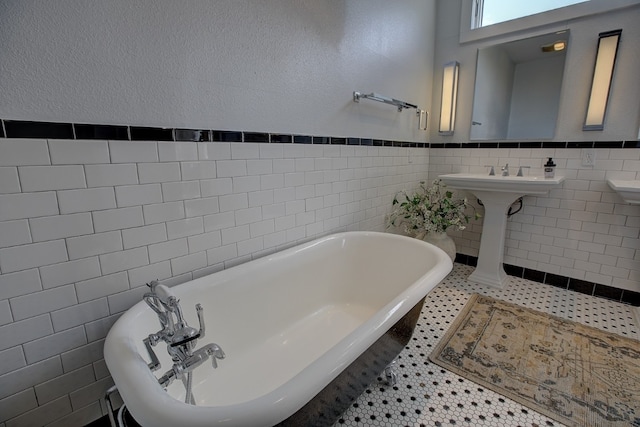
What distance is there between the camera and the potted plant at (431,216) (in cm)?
251

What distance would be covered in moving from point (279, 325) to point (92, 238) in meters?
0.98

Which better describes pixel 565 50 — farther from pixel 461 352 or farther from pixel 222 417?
pixel 222 417

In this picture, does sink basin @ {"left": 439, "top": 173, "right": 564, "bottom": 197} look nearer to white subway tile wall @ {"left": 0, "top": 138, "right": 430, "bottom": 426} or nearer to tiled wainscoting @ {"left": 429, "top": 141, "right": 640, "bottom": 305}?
tiled wainscoting @ {"left": 429, "top": 141, "right": 640, "bottom": 305}

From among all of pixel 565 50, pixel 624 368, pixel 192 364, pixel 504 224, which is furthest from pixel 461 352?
pixel 565 50

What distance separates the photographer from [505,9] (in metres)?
2.50

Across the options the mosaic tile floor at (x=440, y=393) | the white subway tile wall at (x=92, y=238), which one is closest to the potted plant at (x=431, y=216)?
the mosaic tile floor at (x=440, y=393)

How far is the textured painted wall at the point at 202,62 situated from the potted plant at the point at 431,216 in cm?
72

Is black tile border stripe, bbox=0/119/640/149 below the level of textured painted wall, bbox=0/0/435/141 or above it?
below

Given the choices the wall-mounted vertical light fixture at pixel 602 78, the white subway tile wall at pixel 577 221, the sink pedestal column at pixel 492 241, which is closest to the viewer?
the wall-mounted vertical light fixture at pixel 602 78

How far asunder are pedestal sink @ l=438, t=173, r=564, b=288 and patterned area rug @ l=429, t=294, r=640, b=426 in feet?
1.61

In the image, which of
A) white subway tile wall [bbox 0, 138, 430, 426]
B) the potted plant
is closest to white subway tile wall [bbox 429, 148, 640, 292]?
the potted plant

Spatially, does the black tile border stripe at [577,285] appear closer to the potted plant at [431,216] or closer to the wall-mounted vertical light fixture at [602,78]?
the potted plant at [431,216]

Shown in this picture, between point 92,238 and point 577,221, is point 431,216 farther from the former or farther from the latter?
point 92,238

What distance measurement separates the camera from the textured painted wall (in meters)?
0.92
